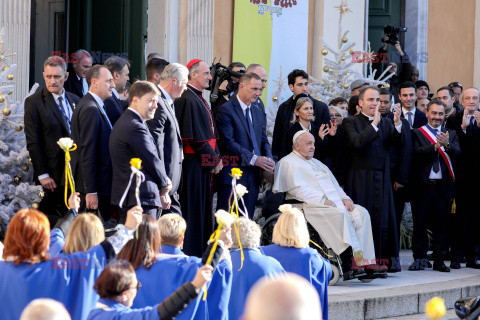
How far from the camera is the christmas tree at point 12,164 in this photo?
916 cm

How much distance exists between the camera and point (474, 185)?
464 inches

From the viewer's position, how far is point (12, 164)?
9.38 m

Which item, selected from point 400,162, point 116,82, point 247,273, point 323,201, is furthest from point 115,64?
point 400,162

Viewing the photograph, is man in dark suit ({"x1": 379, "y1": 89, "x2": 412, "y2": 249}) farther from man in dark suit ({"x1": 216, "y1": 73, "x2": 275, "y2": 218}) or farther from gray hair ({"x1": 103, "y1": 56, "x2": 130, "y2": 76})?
gray hair ({"x1": 103, "y1": 56, "x2": 130, "y2": 76})

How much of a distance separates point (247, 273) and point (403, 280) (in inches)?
166

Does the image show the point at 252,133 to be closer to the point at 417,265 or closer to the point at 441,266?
the point at 417,265

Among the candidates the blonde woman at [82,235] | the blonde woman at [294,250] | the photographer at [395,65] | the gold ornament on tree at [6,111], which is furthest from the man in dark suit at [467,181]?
the blonde woman at [82,235]

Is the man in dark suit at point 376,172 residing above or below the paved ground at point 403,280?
above

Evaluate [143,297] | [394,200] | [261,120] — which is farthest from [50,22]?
[143,297]

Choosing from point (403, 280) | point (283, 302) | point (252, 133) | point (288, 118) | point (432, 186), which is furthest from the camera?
point (432, 186)

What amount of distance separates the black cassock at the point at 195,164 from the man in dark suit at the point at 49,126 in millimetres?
1181

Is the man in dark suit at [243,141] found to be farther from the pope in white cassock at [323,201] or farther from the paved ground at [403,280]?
the paved ground at [403,280]

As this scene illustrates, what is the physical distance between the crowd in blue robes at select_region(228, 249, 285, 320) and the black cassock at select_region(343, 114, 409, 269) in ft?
13.5

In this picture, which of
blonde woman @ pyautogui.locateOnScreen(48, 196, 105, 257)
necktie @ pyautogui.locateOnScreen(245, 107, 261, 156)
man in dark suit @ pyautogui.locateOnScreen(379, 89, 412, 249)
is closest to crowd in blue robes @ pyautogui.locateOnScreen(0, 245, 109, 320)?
blonde woman @ pyautogui.locateOnScreen(48, 196, 105, 257)
